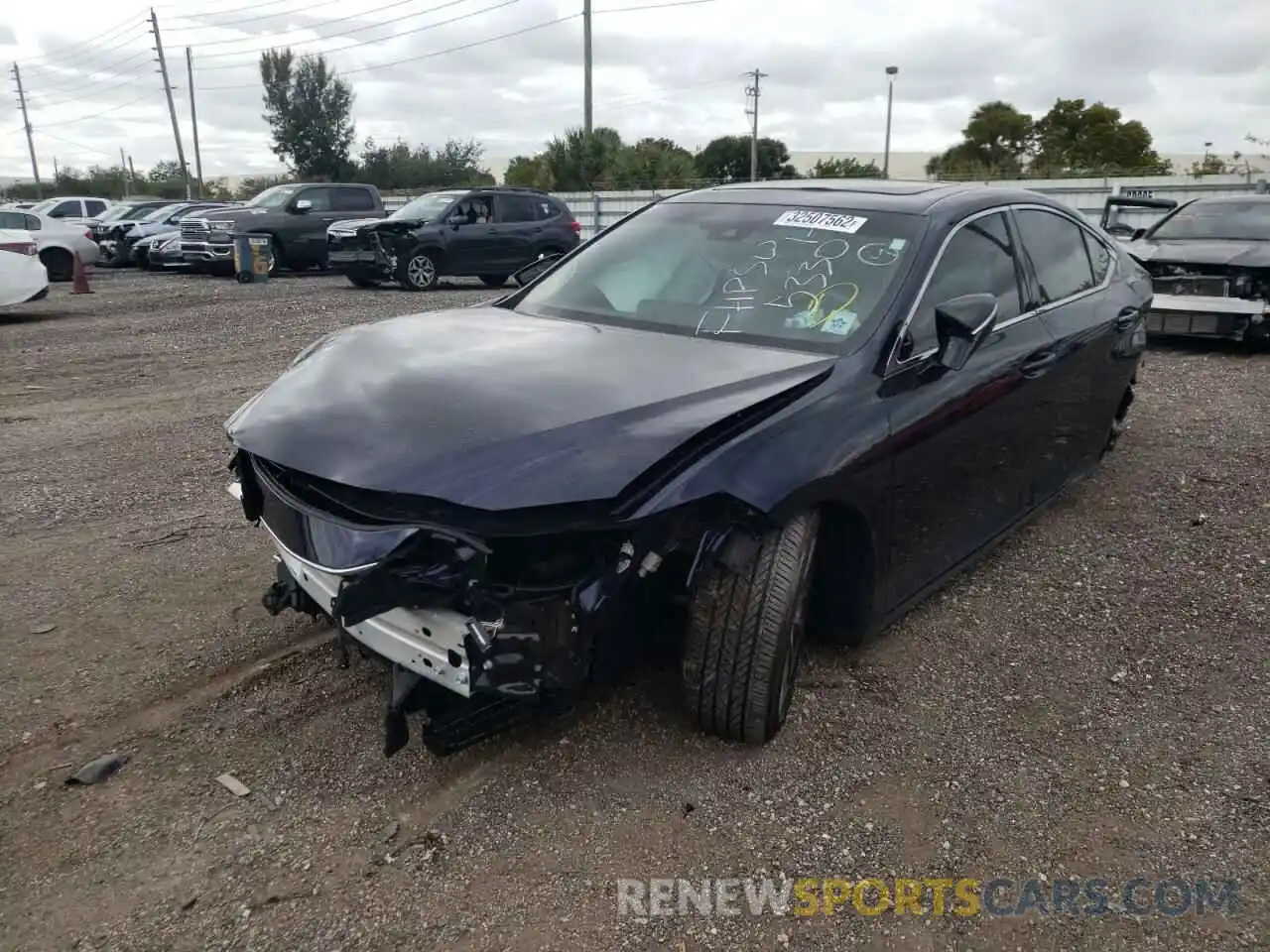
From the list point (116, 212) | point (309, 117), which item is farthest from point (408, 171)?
point (116, 212)

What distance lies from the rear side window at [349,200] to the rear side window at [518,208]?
4355 millimetres

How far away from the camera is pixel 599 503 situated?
2295 millimetres

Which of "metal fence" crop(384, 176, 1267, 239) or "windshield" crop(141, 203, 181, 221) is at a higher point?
"metal fence" crop(384, 176, 1267, 239)

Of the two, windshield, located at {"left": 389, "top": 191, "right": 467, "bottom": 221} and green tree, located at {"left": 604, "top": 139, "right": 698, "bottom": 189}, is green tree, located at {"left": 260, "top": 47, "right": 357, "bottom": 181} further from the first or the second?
windshield, located at {"left": 389, "top": 191, "right": 467, "bottom": 221}

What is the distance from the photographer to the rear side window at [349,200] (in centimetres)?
1941

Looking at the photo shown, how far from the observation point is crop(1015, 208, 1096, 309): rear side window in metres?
4.16

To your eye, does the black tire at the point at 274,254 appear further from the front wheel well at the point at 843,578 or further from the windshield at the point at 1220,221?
the front wheel well at the point at 843,578

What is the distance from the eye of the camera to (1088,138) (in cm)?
5019

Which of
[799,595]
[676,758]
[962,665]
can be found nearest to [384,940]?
[676,758]

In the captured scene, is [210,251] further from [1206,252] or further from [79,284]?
[1206,252]

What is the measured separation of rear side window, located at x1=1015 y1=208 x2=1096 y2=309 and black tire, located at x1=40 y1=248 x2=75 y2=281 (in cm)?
1884

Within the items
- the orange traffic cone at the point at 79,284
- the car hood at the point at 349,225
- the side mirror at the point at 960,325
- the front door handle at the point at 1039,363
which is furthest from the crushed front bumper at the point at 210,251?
the side mirror at the point at 960,325

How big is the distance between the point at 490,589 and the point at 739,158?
62.9 meters

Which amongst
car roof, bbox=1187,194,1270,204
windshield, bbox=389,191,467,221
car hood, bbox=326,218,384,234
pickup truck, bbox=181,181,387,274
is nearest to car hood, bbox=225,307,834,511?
car roof, bbox=1187,194,1270,204
